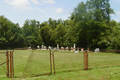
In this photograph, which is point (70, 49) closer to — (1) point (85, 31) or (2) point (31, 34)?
(1) point (85, 31)

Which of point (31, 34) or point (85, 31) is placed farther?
point (31, 34)

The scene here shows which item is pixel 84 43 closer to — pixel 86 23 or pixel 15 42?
pixel 86 23

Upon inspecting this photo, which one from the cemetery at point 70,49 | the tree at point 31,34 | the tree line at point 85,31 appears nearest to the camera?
the cemetery at point 70,49

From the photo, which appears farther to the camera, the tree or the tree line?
the tree

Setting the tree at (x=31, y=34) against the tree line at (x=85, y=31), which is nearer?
the tree line at (x=85, y=31)

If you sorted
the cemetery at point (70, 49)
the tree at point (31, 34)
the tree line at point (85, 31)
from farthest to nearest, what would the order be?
the tree at point (31, 34) → the tree line at point (85, 31) → the cemetery at point (70, 49)

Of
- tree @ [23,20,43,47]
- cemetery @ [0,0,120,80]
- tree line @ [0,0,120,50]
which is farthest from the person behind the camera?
tree @ [23,20,43,47]

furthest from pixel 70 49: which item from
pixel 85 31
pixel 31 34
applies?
pixel 31 34

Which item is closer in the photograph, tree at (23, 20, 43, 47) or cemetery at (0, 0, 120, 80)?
cemetery at (0, 0, 120, 80)

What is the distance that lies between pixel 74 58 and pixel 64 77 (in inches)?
112

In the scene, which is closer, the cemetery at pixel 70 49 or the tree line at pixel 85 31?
the cemetery at pixel 70 49

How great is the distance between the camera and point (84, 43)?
4438cm

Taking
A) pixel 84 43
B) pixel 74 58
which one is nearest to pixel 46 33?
pixel 84 43

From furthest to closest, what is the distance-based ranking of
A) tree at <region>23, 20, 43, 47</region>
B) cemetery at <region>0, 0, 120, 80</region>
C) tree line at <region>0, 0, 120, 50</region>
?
tree at <region>23, 20, 43, 47</region>
tree line at <region>0, 0, 120, 50</region>
cemetery at <region>0, 0, 120, 80</region>
